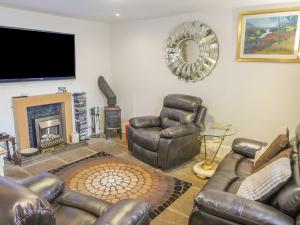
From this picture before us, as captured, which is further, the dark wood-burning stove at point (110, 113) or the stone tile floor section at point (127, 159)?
the dark wood-burning stove at point (110, 113)

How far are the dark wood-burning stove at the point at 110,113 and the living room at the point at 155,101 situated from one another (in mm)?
20

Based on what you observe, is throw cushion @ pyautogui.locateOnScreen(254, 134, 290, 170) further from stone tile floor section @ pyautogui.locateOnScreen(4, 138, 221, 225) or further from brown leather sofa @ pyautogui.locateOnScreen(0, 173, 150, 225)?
brown leather sofa @ pyautogui.locateOnScreen(0, 173, 150, 225)

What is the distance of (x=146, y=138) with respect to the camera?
11.6ft

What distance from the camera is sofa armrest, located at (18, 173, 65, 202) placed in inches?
67.7

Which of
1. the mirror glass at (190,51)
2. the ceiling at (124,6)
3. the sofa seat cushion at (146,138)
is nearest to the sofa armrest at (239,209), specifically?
Result: the sofa seat cushion at (146,138)

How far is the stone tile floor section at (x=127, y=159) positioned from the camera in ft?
7.86

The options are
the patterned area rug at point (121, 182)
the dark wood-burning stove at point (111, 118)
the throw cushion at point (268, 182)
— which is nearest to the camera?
the throw cushion at point (268, 182)

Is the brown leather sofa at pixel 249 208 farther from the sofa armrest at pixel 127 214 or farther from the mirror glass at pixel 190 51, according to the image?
the mirror glass at pixel 190 51

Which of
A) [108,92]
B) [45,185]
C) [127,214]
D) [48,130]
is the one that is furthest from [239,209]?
[108,92]

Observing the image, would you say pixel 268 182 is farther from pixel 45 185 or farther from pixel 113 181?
pixel 113 181

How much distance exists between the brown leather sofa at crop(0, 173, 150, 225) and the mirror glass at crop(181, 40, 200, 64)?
2995 mm

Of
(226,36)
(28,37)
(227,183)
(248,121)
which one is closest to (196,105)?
(248,121)

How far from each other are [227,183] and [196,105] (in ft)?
6.07

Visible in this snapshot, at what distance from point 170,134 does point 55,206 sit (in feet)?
6.13
